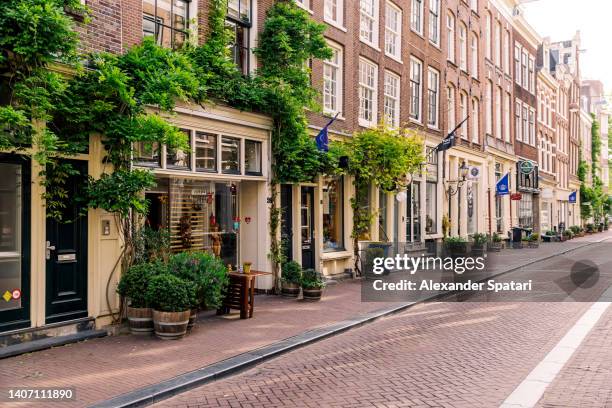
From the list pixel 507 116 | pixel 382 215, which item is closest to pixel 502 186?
pixel 507 116

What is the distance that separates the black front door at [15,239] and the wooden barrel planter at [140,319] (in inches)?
57.3

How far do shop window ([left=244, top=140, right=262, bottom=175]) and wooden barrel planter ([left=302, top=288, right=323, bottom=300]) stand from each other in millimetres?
2971

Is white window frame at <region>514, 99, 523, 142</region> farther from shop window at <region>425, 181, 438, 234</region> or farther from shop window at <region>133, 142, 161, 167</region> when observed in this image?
shop window at <region>133, 142, 161, 167</region>

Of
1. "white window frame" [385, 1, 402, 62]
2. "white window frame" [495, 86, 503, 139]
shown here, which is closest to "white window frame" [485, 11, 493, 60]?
"white window frame" [495, 86, 503, 139]

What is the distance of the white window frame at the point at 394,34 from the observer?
65.9 ft

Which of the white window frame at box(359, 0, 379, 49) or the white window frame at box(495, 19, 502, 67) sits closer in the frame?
the white window frame at box(359, 0, 379, 49)

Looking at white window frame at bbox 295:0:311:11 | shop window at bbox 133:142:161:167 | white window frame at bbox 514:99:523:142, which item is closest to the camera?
shop window at bbox 133:142:161:167

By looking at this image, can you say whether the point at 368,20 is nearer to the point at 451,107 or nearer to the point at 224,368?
the point at 451,107

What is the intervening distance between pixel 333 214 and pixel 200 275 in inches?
323

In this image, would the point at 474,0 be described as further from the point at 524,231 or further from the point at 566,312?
the point at 566,312

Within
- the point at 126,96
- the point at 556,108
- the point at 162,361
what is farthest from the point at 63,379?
the point at 556,108

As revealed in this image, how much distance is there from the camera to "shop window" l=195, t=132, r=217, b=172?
11.9 meters

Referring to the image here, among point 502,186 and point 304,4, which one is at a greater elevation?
point 304,4

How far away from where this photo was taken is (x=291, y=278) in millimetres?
13016
